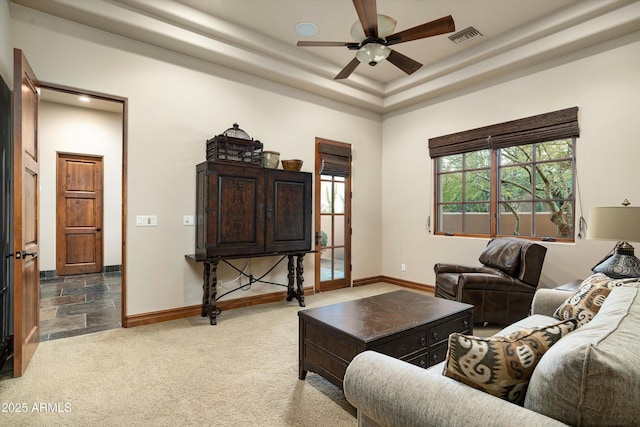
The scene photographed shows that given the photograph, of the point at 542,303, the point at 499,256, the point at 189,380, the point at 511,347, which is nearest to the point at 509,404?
the point at 511,347

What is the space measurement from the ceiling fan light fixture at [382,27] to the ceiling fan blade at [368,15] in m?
0.08

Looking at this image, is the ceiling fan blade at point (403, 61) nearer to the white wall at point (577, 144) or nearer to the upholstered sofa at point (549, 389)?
the white wall at point (577, 144)

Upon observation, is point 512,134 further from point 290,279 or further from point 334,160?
point 290,279

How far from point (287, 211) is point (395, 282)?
8.23ft

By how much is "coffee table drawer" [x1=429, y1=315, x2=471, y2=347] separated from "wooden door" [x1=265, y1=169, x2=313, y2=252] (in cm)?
228

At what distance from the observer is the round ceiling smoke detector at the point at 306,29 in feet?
12.4

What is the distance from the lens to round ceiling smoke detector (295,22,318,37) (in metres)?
3.79

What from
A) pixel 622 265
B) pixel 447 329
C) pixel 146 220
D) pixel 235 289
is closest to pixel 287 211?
pixel 235 289

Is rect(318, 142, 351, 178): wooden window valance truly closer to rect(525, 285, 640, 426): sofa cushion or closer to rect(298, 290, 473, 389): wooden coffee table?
rect(298, 290, 473, 389): wooden coffee table

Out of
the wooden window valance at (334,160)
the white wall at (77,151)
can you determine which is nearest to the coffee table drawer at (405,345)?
the wooden window valance at (334,160)

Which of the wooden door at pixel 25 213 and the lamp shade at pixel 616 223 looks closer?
the wooden door at pixel 25 213

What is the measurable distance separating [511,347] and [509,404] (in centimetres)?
17

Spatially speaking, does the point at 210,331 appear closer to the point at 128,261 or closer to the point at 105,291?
the point at 128,261

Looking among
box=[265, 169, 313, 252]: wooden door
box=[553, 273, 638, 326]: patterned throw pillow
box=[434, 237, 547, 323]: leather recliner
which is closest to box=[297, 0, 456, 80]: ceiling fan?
box=[265, 169, 313, 252]: wooden door
